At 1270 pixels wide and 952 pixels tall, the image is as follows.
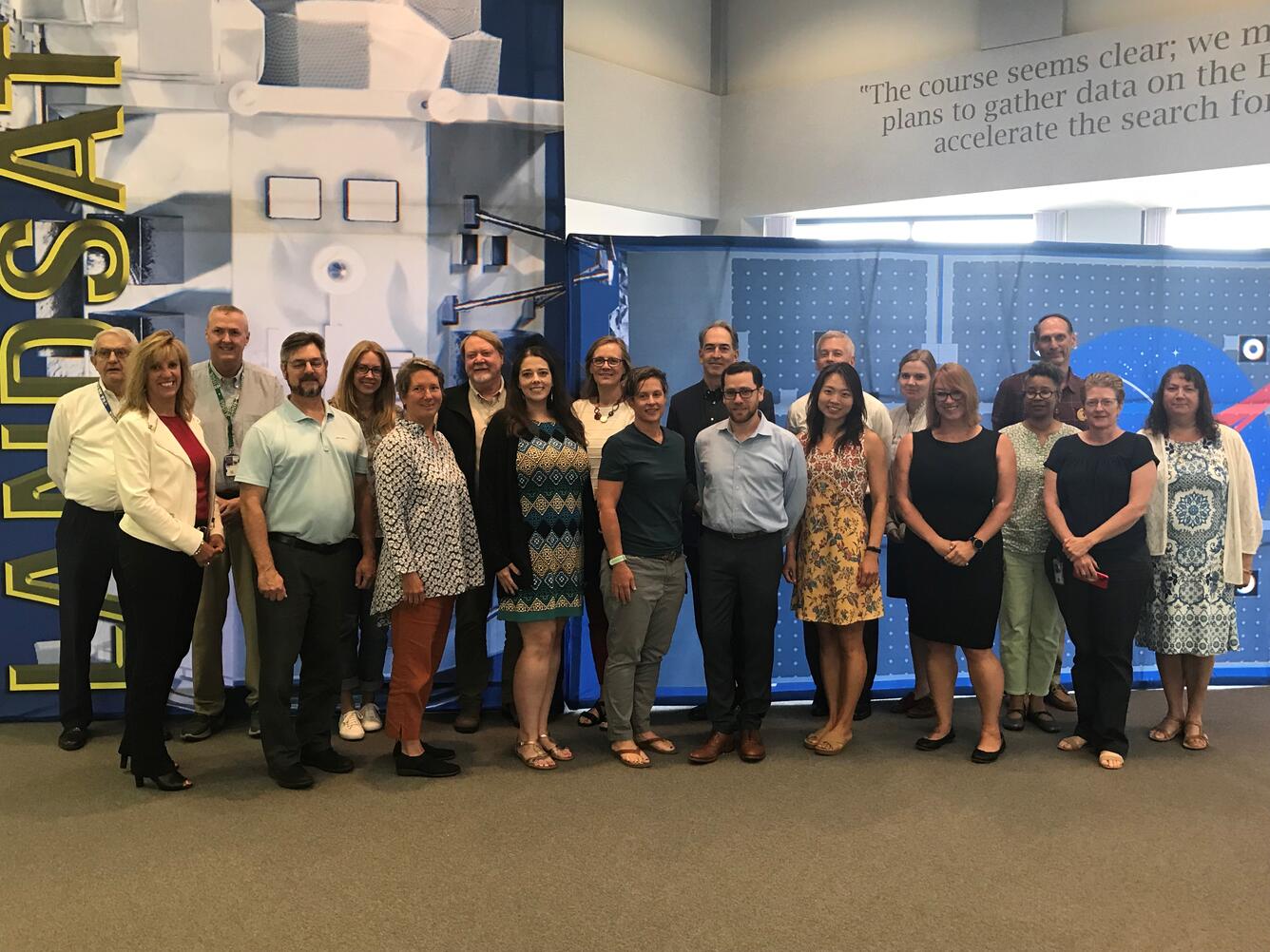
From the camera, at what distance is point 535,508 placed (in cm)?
357

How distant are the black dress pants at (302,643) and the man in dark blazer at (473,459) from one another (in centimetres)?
55

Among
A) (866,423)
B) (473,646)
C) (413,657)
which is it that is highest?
(866,423)

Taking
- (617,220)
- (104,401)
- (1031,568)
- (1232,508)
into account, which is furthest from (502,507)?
(617,220)

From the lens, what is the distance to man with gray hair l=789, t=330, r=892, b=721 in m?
4.20

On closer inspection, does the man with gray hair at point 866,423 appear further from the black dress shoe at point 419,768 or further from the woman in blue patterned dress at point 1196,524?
the black dress shoe at point 419,768

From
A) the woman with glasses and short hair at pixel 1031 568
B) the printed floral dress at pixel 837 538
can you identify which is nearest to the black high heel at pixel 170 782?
the printed floral dress at pixel 837 538

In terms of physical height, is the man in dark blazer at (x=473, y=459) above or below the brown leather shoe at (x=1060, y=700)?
above

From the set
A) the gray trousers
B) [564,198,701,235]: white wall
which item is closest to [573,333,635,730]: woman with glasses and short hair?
the gray trousers

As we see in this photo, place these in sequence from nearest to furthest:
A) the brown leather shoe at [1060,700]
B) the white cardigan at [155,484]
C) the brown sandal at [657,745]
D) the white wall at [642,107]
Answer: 1. the white cardigan at [155,484]
2. the brown sandal at [657,745]
3. the brown leather shoe at [1060,700]
4. the white wall at [642,107]

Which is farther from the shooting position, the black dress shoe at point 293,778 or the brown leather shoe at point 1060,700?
the brown leather shoe at point 1060,700

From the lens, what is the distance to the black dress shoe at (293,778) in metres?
3.47

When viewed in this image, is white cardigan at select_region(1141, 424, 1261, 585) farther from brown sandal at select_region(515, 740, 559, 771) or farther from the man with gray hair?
brown sandal at select_region(515, 740, 559, 771)

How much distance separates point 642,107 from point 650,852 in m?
6.61

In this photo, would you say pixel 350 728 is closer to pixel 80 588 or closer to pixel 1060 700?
pixel 80 588
